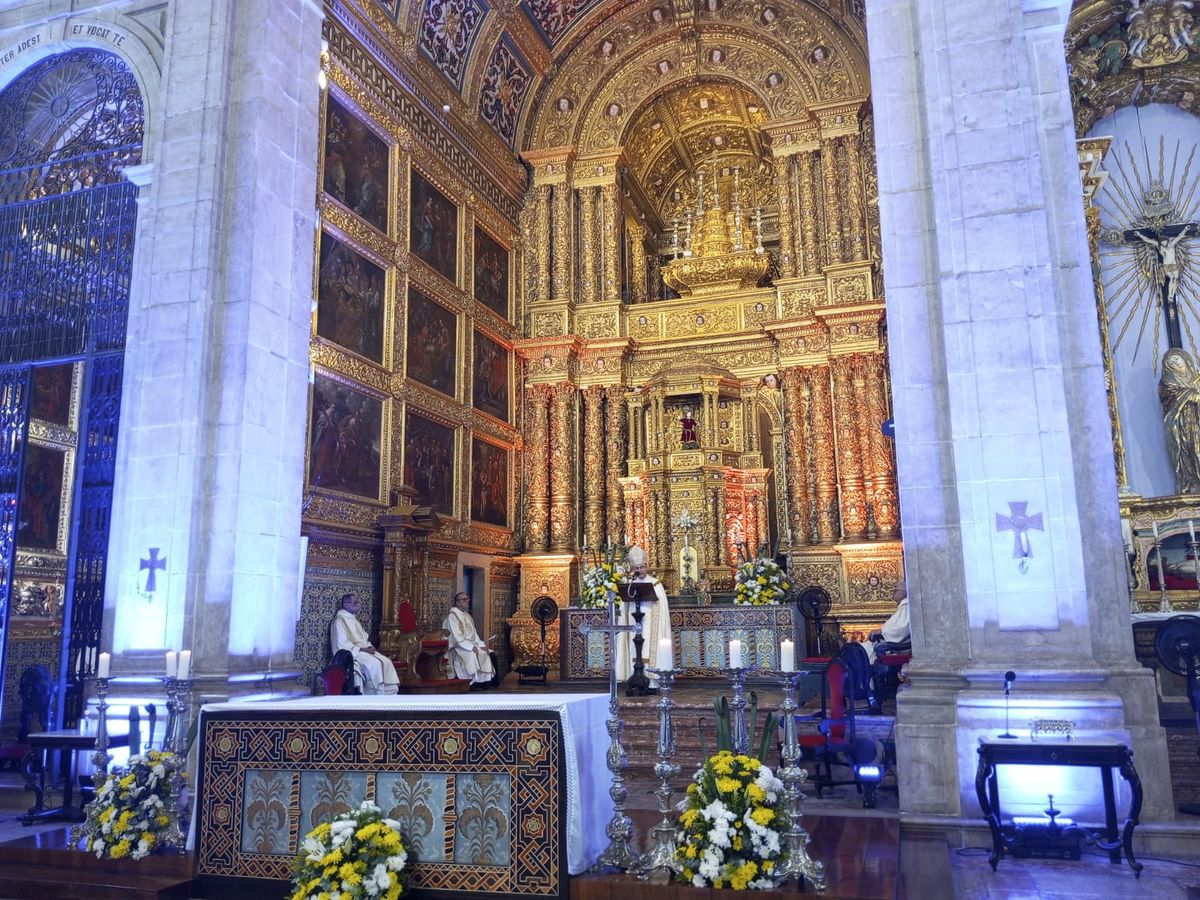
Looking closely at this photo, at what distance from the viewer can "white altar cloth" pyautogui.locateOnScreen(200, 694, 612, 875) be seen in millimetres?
4898

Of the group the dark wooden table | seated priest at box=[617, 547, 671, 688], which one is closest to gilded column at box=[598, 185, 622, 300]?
seated priest at box=[617, 547, 671, 688]

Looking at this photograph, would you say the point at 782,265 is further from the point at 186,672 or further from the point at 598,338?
the point at 186,672

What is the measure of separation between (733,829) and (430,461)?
436 inches

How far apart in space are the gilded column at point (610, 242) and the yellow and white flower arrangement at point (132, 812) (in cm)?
1372

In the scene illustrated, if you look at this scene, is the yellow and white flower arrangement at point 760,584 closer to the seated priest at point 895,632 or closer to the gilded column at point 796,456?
the seated priest at point 895,632

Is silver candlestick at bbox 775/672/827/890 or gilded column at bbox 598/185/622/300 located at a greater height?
gilded column at bbox 598/185/622/300

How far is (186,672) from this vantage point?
641 cm

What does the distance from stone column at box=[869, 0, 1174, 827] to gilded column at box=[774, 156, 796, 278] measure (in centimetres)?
1018

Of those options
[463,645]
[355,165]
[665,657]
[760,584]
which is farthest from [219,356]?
[760,584]

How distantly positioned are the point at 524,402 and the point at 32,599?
921cm

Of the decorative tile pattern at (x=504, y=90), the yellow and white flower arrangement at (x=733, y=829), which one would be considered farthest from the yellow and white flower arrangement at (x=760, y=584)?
the decorative tile pattern at (x=504, y=90)

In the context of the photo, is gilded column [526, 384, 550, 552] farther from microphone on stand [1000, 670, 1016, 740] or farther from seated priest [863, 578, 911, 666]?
microphone on stand [1000, 670, 1016, 740]

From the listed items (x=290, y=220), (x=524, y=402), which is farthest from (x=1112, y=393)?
(x=290, y=220)

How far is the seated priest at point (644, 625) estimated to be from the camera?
41.4 feet
